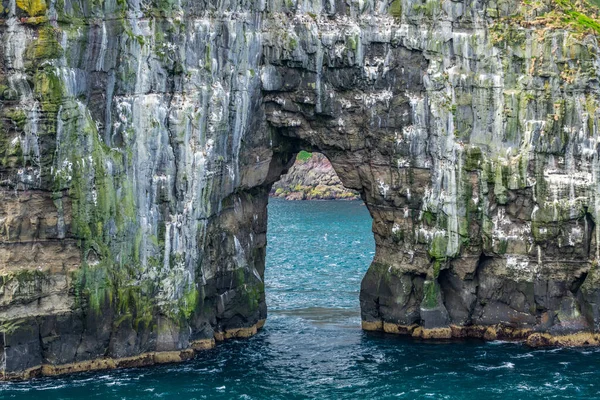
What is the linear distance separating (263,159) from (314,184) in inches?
4105

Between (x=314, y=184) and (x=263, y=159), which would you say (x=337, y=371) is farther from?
(x=314, y=184)

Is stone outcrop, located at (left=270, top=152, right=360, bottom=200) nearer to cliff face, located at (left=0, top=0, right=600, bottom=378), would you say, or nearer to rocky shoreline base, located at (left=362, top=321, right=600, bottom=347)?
cliff face, located at (left=0, top=0, right=600, bottom=378)

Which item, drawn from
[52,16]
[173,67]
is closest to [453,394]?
[173,67]

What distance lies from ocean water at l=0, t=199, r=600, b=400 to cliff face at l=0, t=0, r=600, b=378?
2177mm

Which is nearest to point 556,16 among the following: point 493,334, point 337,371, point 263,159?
point 493,334

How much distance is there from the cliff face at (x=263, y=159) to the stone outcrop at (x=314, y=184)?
95592mm

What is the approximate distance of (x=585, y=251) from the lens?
278ft

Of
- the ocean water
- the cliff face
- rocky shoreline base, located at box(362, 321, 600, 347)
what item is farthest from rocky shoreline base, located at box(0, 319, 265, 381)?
rocky shoreline base, located at box(362, 321, 600, 347)

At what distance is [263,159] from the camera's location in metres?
88.9

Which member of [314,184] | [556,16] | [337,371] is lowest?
[337,371]

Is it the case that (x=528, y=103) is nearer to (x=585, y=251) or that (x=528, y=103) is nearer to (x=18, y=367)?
(x=585, y=251)

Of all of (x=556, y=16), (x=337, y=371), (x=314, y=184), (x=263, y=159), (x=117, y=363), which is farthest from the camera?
(x=314, y=184)

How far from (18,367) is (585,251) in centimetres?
4109

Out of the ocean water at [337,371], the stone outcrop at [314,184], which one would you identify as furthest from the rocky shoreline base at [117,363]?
the stone outcrop at [314,184]
